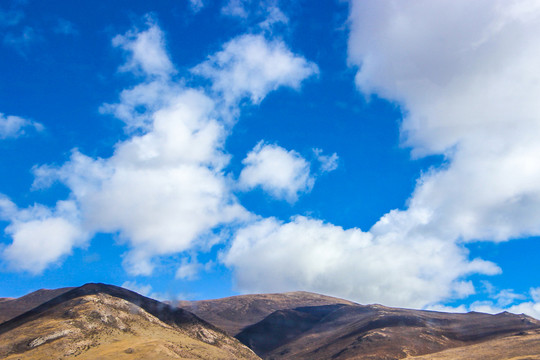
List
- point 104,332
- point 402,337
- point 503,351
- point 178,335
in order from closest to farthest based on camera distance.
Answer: point 104,332 < point 178,335 < point 503,351 < point 402,337

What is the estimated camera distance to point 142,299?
411ft

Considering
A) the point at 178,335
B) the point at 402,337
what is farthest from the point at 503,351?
the point at 178,335

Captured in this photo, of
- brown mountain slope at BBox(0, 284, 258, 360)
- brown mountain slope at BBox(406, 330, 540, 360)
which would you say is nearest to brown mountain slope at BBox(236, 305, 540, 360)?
brown mountain slope at BBox(406, 330, 540, 360)

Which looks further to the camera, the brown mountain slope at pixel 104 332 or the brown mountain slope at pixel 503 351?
the brown mountain slope at pixel 503 351

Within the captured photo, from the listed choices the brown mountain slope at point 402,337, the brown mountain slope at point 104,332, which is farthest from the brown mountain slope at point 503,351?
the brown mountain slope at point 104,332

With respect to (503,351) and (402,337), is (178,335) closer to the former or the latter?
(503,351)

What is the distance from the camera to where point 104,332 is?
282ft

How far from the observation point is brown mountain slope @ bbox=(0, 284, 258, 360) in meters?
75.8

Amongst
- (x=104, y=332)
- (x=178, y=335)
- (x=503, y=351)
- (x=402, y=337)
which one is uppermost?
(x=402, y=337)

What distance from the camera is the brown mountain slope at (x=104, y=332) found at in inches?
2985

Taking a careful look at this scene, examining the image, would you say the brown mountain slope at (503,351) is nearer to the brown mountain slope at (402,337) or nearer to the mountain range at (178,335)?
the mountain range at (178,335)

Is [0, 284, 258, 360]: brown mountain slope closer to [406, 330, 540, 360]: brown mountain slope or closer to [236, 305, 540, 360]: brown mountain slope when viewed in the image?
[236, 305, 540, 360]: brown mountain slope

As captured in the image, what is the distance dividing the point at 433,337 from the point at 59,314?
12345 cm

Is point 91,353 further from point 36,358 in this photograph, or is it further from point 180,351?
point 180,351
